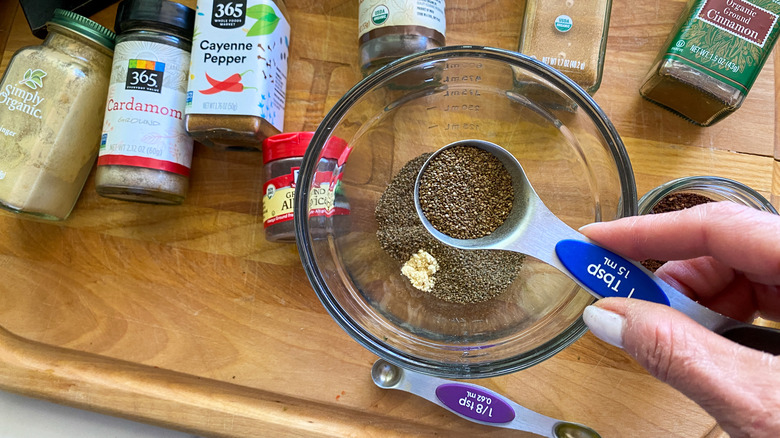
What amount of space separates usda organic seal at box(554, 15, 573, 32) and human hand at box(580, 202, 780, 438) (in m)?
0.46

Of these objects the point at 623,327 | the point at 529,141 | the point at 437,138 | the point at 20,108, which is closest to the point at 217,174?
the point at 20,108

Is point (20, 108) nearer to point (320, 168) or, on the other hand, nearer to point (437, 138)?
point (320, 168)

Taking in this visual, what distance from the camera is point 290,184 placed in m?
0.97

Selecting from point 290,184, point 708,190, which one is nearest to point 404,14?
point 290,184

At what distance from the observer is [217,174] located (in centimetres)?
109

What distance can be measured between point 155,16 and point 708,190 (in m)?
1.22

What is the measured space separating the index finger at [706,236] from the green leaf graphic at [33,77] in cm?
112

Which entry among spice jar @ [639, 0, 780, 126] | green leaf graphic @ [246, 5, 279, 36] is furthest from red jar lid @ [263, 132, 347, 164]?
spice jar @ [639, 0, 780, 126]

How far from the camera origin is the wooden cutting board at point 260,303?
100cm

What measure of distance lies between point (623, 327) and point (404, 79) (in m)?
0.63

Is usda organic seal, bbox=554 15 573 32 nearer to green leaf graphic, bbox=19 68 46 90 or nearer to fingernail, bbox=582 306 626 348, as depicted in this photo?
fingernail, bbox=582 306 626 348

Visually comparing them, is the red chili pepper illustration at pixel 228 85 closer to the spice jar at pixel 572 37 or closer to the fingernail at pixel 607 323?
the spice jar at pixel 572 37

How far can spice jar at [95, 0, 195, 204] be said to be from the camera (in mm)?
979

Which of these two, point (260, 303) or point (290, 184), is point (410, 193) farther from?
point (260, 303)
